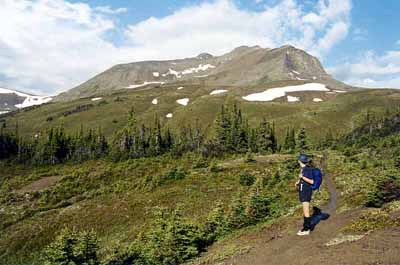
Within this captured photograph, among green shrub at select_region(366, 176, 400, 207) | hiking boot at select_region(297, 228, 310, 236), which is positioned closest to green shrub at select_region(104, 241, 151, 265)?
hiking boot at select_region(297, 228, 310, 236)

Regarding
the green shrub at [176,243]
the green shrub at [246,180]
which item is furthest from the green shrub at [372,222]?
the green shrub at [246,180]

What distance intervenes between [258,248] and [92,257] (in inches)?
418

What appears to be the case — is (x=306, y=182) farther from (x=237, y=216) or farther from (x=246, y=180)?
(x=246, y=180)

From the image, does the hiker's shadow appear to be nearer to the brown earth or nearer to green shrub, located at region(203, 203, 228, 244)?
green shrub, located at region(203, 203, 228, 244)

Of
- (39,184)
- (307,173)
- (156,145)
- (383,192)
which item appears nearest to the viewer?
(307,173)

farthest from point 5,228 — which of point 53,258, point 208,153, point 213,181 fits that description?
point 208,153

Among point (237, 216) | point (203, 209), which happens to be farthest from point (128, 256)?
point (203, 209)

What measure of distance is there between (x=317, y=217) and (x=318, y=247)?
568 cm

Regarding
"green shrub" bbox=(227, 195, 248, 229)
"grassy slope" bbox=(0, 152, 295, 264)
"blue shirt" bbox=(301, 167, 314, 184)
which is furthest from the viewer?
"grassy slope" bbox=(0, 152, 295, 264)

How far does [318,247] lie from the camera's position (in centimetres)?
1448

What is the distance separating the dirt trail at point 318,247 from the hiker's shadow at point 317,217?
26cm

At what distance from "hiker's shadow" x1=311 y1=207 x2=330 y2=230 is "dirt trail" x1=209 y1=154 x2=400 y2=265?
26 centimetres

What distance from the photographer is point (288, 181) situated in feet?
139

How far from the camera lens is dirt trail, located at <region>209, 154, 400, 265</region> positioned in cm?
1239
